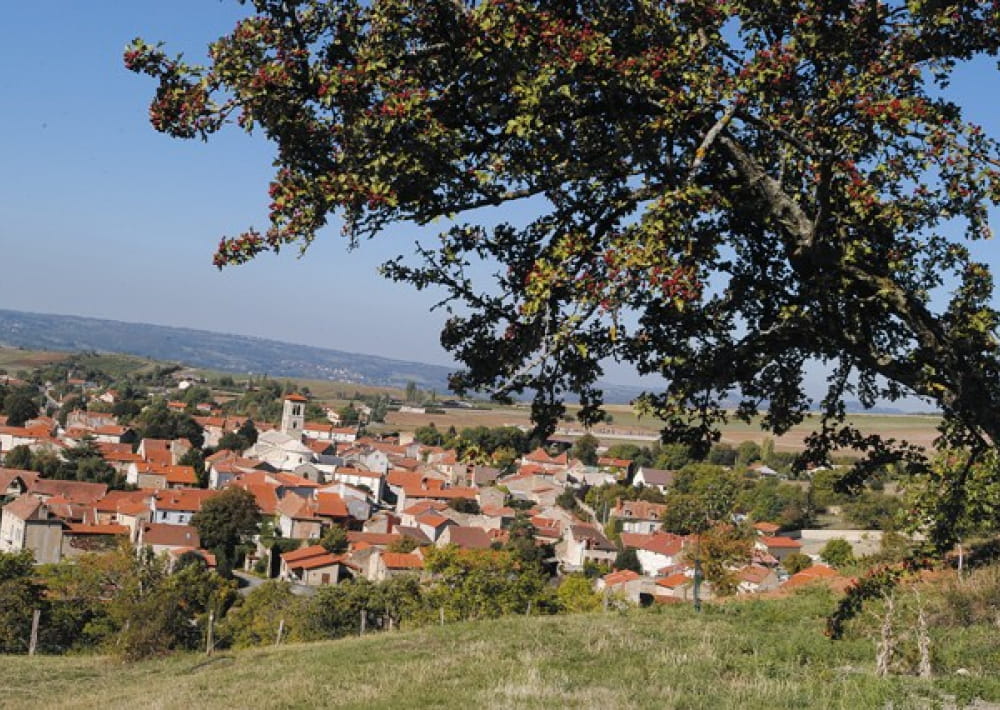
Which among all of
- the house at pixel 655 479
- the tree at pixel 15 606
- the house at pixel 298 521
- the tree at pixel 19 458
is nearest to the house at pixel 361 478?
the house at pixel 298 521

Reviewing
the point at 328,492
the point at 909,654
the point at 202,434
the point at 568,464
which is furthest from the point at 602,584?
the point at 202,434

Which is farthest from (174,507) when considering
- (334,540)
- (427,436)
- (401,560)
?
(427,436)

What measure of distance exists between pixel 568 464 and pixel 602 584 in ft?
210

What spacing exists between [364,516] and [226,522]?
2105cm

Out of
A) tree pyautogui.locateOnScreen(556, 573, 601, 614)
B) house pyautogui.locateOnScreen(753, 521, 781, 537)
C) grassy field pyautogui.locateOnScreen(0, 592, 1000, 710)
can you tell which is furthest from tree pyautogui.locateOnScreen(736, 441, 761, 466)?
grassy field pyautogui.locateOnScreen(0, 592, 1000, 710)

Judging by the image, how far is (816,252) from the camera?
6055 mm

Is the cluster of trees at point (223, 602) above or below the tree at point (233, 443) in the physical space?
above

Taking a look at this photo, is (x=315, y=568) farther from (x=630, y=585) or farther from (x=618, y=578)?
(x=630, y=585)

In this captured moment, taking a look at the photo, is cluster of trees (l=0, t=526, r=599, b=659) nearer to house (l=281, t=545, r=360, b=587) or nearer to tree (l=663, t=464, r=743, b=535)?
tree (l=663, t=464, r=743, b=535)

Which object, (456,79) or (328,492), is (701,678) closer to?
(456,79)

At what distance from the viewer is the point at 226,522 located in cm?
7300

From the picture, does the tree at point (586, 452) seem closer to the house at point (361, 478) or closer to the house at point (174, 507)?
the house at point (361, 478)

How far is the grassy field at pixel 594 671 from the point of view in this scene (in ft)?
28.6

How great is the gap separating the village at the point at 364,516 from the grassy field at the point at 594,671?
21.2 metres
